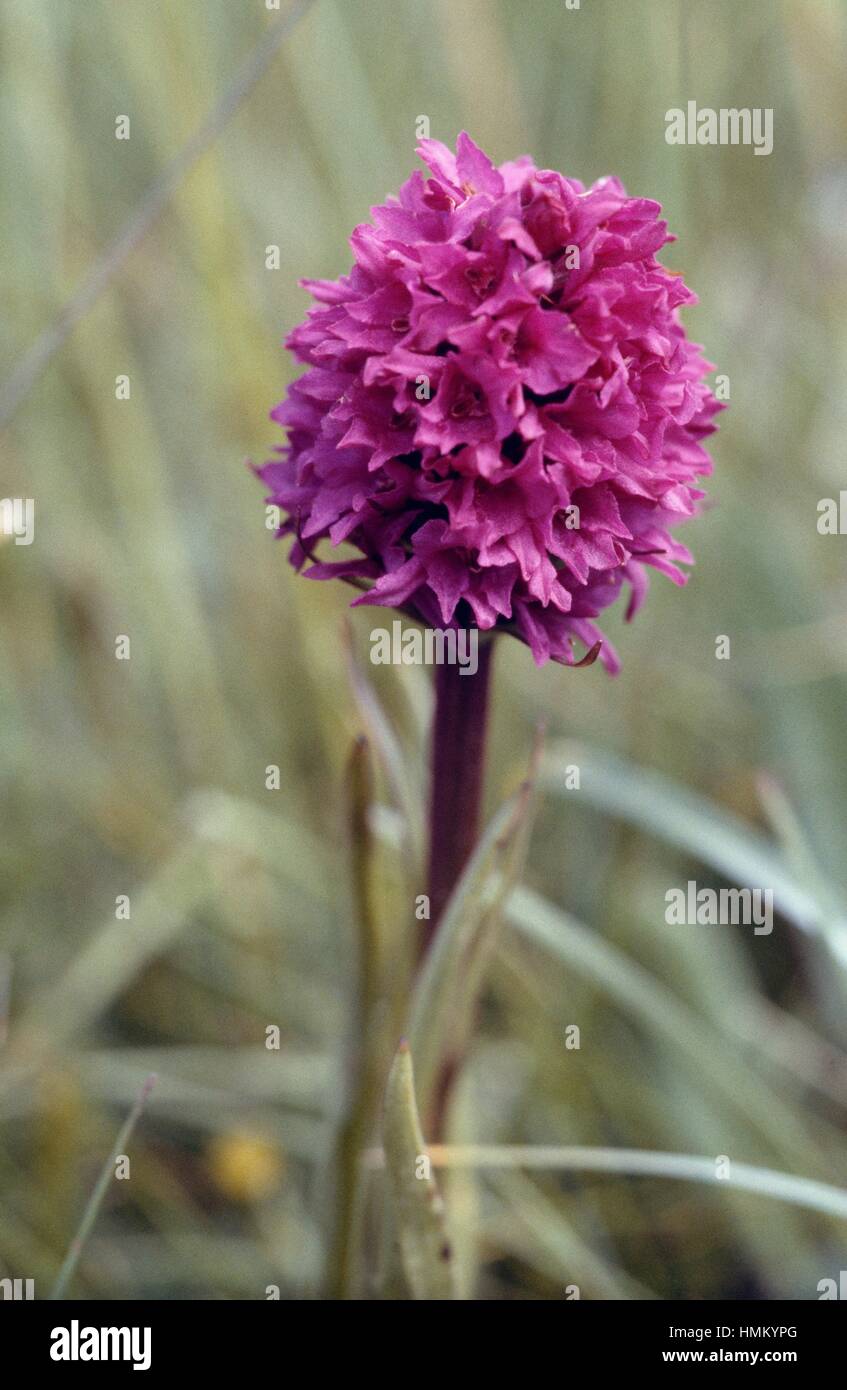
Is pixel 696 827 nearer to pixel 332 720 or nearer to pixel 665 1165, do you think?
pixel 665 1165

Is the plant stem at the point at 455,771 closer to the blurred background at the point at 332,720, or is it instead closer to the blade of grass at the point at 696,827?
the blurred background at the point at 332,720

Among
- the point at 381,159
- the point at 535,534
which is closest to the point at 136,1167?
the point at 535,534

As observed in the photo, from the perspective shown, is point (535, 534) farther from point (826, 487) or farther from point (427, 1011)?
point (826, 487)

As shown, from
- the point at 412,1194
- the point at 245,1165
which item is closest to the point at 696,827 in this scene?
the point at 412,1194

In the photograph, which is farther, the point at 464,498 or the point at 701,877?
the point at 701,877

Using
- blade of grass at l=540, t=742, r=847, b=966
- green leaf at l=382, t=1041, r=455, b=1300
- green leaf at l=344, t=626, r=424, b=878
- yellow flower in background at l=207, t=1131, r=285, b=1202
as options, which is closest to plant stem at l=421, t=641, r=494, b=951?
green leaf at l=344, t=626, r=424, b=878

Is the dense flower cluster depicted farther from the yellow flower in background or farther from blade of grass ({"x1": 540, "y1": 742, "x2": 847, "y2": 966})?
the yellow flower in background
